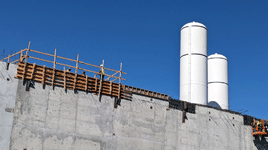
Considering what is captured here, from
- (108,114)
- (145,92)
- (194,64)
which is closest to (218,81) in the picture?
(194,64)

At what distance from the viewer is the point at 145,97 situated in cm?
3819

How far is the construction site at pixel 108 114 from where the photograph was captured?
3119 centimetres

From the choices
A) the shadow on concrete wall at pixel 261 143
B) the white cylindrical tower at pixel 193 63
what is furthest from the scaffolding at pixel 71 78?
the shadow on concrete wall at pixel 261 143

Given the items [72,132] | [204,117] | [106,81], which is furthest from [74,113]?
[204,117]

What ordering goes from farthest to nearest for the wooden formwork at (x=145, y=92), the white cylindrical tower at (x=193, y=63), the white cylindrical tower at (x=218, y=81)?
1. the white cylindrical tower at (x=218, y=81)
2. the white cylindrical tower at (x=193, y=63)
3. the wooden formwork at (x=145, y=92)

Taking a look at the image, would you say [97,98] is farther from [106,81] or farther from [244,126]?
[244,126]

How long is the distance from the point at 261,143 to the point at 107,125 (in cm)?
2195

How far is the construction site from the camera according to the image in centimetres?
3119

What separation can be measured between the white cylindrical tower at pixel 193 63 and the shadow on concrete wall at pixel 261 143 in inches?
317

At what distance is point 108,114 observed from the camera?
35.2 m

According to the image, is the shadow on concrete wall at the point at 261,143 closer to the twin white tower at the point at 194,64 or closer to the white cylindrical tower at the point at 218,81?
the twin white tower at the point at 194,64

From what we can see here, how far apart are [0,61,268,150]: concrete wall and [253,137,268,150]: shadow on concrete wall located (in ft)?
8.16

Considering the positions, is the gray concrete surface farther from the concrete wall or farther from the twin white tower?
the twin white tower

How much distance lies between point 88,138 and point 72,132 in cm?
166
